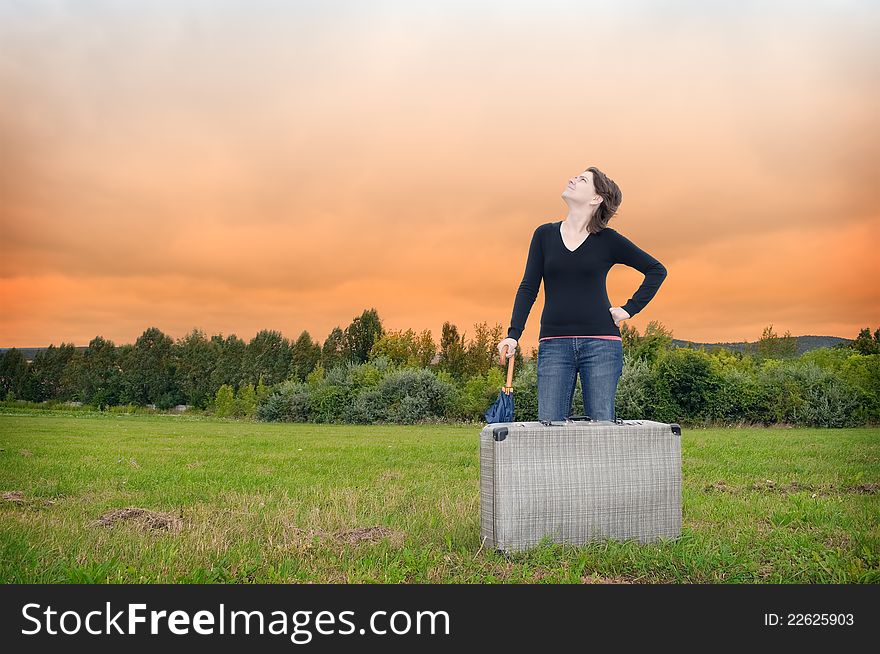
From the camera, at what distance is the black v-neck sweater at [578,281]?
579cm

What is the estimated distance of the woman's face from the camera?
19.7 feet

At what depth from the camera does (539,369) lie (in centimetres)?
604

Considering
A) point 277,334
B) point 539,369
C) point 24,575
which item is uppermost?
point 277,334

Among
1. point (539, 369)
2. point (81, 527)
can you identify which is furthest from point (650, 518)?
point (81, 527)

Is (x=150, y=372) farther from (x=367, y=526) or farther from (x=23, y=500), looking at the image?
(x=367, y=526)

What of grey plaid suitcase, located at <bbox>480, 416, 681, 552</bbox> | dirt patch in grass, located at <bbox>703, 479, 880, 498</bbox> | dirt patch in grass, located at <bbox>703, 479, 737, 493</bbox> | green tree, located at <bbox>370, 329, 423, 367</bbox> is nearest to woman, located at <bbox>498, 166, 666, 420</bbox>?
grey plaid suitcase, located at <bbox>480, 416, 681, 552</bbox>

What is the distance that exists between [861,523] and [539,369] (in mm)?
3669

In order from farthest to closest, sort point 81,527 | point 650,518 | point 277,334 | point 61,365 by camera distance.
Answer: point 61,365 → point 277,334 → point 81,527 → point 650,518

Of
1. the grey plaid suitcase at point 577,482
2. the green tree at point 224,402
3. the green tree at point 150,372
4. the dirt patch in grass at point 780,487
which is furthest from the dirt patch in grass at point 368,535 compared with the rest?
the green tree at point 150,372

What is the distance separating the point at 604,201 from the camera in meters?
6.00

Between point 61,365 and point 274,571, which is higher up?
point 61,365

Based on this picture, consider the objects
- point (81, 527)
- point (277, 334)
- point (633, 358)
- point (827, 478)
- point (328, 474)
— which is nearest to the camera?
point (81, 527)

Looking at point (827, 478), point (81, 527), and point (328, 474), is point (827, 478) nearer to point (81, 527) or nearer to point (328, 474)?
point (328, 474)

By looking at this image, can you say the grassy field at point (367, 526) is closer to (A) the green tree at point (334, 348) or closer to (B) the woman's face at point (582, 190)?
(B) the woman's face at point (582, 190)
